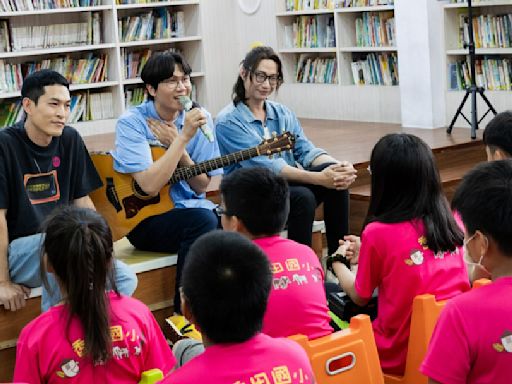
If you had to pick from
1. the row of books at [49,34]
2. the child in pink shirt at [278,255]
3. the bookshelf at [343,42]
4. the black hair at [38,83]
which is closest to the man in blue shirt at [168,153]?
the black hair at [38,83]

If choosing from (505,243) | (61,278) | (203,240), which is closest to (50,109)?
(61,278)

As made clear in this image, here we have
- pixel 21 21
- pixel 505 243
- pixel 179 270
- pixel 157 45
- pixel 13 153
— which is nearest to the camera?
pixel 505 243

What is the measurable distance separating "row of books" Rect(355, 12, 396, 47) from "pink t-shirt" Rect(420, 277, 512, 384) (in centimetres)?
537

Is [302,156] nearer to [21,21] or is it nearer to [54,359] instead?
[54,359]

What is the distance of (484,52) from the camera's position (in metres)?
6.20

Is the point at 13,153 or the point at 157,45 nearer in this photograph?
the point at 13,153

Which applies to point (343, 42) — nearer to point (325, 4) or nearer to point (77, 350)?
point (325, 4)

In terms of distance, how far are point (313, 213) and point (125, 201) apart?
2.60ft

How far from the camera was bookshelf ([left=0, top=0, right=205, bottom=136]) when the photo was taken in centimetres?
720

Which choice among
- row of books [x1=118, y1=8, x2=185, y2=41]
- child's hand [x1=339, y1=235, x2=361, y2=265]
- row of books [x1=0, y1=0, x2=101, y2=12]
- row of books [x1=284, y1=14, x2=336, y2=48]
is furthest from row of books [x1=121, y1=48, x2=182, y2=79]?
child's hand [x1=339, y1=235, x2=361, y2=265]

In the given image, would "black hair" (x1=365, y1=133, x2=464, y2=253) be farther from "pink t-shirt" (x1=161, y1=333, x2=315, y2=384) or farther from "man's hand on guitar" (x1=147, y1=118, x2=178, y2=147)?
"man's hand on guitar" (x1=147, y1=118, x2=178, y2=147)

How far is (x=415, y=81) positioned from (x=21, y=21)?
3111 mm

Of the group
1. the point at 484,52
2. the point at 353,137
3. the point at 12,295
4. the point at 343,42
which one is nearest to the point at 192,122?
the point at 12,295

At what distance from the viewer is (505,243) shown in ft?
5.71
